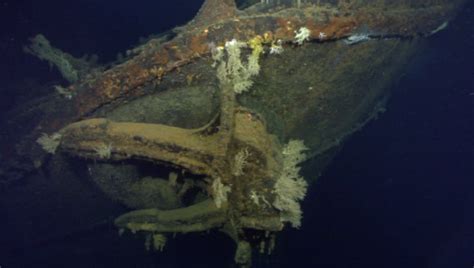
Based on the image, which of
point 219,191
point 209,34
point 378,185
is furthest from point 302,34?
point 378,185

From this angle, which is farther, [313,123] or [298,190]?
[313,123]

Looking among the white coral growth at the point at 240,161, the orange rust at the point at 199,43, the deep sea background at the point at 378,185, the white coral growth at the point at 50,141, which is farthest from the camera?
the deep sea background at the point at 378,185

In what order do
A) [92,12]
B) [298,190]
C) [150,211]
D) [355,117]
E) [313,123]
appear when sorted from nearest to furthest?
[298,190] → [150,211] → [313,123] → [355,117] → [92,12]

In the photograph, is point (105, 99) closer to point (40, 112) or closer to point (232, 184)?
point (40, 112)

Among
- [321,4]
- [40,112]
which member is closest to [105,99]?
[40,112]

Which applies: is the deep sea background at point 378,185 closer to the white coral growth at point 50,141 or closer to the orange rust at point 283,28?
the white coral growth at point 50,141

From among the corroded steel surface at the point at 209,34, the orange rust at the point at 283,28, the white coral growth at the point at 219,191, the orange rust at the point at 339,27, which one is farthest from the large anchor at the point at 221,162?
the orange rust at the point at 339,27

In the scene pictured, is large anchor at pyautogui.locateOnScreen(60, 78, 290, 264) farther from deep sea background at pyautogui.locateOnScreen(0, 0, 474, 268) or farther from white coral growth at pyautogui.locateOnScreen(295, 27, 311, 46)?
deep sea background at pyautogui.locateOnScreen(0, 0, 474, 268)
